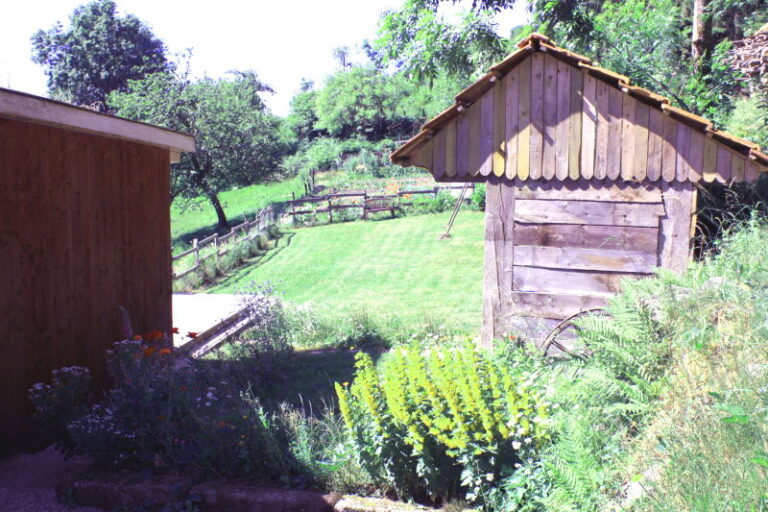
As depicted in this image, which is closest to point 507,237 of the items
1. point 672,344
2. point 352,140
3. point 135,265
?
point 672,344

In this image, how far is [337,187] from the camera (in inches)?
1230

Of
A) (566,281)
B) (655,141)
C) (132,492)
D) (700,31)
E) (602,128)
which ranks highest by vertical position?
(700,31)

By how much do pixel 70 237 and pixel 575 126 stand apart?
4.76 m

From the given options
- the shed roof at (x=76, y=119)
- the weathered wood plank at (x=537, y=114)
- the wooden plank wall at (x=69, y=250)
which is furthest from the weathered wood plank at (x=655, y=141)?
the wooden plank wall at (x=69, y=250)

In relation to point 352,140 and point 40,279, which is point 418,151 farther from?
point 352,140

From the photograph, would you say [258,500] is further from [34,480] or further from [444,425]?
[34,480]

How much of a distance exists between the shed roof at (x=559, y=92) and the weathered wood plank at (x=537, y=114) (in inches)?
1.8

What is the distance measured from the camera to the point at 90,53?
43.6 meters

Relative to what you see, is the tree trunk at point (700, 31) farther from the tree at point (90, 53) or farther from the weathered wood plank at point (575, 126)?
the tree at point (90, 53)

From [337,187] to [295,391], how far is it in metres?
25.2

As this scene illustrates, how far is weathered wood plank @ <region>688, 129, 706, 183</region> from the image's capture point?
5738 mm

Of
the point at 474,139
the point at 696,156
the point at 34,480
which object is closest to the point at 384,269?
the point at 474,139

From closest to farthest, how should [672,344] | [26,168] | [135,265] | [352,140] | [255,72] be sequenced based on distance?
[672,344] → [26,168] → [135,265] → [352,140] → [255,72]

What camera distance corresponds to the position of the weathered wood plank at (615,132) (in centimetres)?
594
